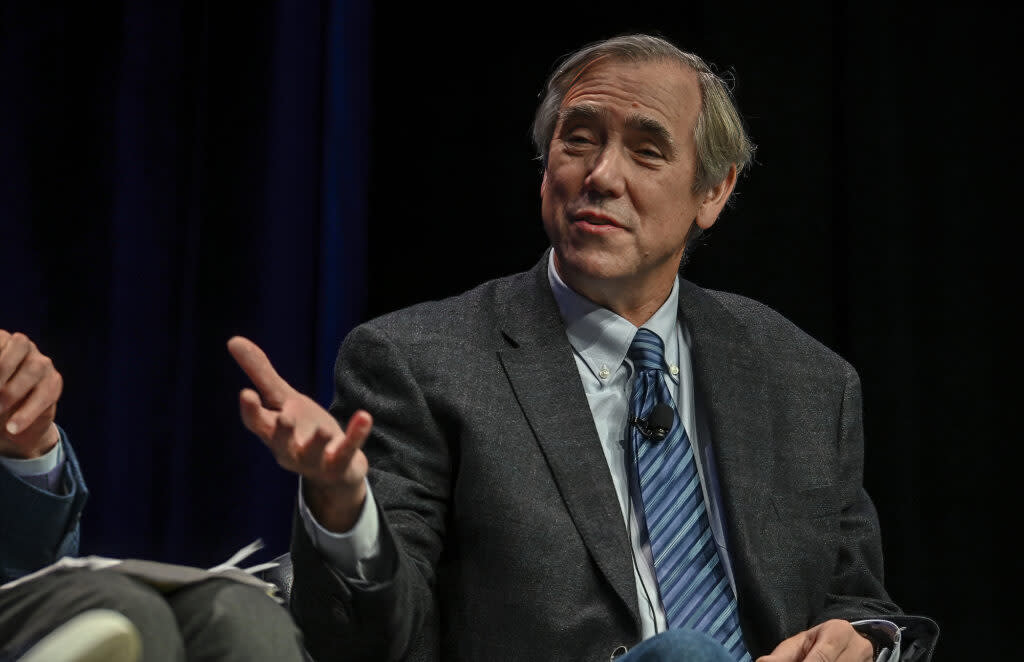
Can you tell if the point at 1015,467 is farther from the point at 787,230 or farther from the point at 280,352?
the point at 280,352

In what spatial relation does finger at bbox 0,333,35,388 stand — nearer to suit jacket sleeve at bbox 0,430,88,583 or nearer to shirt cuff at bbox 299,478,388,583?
suit jacket sleeve at bbox 0,430,88,583

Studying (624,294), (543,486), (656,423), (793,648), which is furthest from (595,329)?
(793,648)

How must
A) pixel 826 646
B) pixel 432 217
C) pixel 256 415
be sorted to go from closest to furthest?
pixel 256 415 → pixel 826 646 → pixel 432 217

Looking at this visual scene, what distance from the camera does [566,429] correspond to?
181cm

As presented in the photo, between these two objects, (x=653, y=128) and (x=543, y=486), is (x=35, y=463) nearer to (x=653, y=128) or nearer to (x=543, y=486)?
(x=543, y=486)

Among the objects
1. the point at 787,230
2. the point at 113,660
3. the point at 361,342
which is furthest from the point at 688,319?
the point at 113,660

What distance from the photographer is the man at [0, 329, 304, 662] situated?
103 cm

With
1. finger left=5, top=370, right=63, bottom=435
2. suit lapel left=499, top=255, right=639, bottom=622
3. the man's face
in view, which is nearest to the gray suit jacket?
suit lapel left=499, top=255, right=639, bottom=622

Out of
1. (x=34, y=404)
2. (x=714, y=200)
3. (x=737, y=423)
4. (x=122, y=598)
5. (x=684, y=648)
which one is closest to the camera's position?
(x=122, y=598)

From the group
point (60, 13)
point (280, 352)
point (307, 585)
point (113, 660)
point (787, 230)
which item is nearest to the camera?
point (113, 660)

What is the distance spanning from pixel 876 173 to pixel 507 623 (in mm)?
1550

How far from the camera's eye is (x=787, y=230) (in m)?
2.83

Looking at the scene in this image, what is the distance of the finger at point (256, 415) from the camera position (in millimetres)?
1229

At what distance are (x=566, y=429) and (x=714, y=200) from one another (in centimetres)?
62
